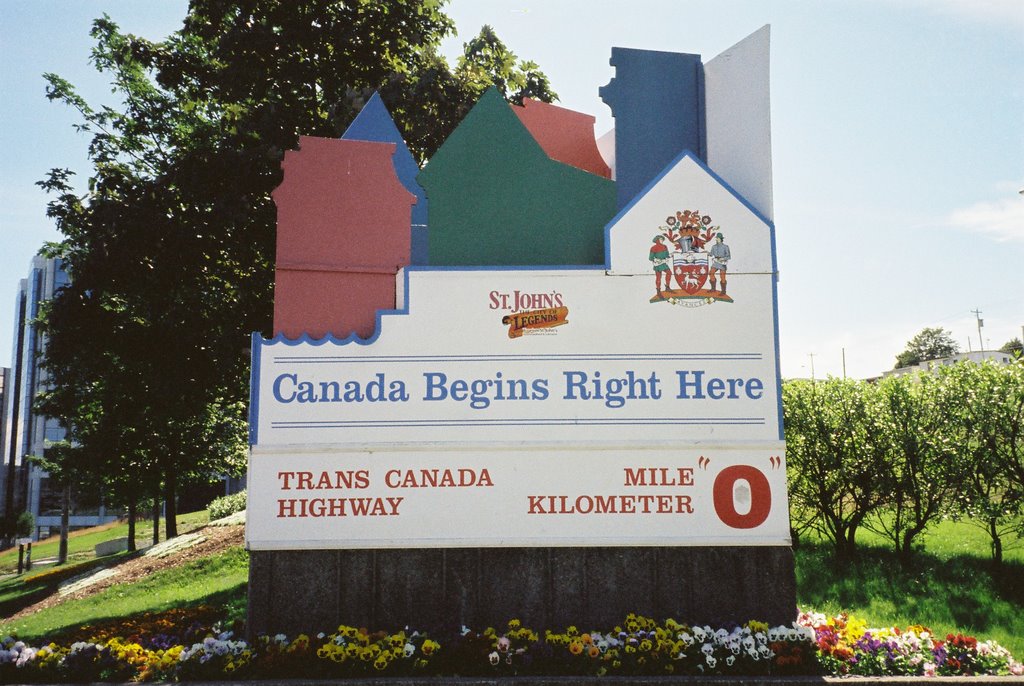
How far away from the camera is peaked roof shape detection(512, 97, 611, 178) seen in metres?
8.40

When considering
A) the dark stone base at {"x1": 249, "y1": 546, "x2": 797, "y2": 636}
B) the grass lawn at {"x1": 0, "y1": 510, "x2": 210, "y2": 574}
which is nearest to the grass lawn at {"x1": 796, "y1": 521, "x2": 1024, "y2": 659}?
the dark stone base at {"x1": 249, "y1": 546, "x2": 797, "y2": 636}

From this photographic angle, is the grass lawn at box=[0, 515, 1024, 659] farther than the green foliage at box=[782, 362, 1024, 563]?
No

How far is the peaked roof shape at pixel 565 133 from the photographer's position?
8398 mm

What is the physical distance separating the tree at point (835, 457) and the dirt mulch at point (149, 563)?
10.7 meters

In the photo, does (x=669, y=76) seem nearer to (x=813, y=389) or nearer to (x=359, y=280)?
(x=359, y=280)

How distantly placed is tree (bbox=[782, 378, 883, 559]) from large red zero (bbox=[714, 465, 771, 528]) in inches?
234

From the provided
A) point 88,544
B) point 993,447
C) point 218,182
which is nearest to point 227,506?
point 218,182

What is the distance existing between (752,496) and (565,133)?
486cm

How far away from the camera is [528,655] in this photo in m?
5.93

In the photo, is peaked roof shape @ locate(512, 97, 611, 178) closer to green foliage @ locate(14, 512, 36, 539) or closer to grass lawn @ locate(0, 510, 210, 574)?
grass lawn @ locate(0, 510, 210, 574)

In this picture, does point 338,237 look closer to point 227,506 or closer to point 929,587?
point 929,587

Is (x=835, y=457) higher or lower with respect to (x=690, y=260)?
lower

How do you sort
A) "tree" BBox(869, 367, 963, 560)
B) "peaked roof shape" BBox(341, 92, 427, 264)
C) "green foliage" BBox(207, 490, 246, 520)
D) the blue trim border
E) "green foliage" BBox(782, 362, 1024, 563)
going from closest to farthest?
the blue trim border
"peaked roof shape" BBox(341, 92, 427, 264)
"green foliage" BBox(782, 362, 1024, 563)
"tree" BBox(869, 367, 963, 560)
"green foliage" BBox(207, 490, 246, 520)

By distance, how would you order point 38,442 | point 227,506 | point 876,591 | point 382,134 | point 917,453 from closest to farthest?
point 382,134
point 876,591
point 917,453
point 227,506
point 38,442
